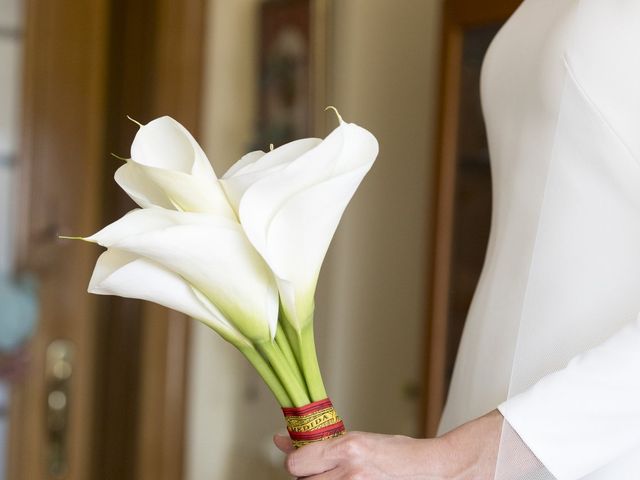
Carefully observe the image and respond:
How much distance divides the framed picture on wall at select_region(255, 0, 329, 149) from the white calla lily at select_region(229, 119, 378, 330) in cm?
180

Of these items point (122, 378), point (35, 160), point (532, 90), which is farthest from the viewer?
point (122, 378)

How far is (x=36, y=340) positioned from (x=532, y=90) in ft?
5.88

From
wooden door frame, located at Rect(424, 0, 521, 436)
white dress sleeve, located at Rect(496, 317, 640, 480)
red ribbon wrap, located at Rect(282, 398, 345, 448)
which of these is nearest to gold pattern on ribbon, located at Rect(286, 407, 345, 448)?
red ribbon wrap, located at Rect(282, 398, 345, 448)

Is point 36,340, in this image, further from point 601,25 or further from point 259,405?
point 601,25

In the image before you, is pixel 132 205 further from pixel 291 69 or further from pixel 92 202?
pixel 291 69

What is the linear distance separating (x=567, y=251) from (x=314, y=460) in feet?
1.10

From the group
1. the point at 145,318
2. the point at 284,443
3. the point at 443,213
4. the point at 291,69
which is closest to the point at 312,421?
the point at 284,443

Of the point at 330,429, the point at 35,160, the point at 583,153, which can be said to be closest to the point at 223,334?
the point at 330,429

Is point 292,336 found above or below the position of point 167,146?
below

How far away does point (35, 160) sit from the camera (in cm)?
246

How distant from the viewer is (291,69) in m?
2.59

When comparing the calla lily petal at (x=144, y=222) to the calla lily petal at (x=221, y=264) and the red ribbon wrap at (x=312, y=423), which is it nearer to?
the calla lily petal at (x=221, y=264)

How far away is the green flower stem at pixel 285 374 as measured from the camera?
0.77 meters

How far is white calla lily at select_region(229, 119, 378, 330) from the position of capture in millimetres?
725
